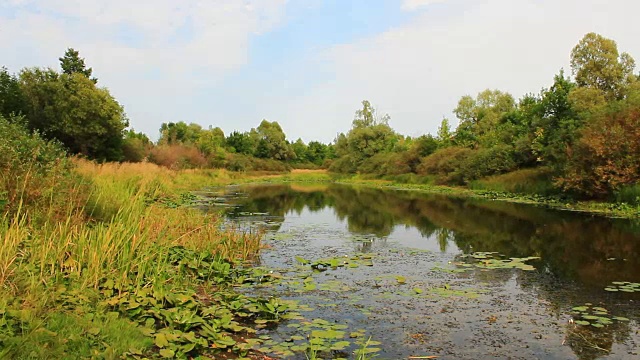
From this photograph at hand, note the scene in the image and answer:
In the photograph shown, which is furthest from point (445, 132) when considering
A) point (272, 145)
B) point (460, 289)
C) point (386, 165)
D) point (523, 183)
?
point (460, 289)

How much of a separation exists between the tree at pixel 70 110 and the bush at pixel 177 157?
657cm

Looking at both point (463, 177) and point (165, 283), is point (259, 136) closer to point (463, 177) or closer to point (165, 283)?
point (463, 177)

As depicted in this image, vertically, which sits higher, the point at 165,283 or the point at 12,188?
the point at 12,188

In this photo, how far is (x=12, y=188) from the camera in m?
6.67

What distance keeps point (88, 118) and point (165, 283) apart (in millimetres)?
29570

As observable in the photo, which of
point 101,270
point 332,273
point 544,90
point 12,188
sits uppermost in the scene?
point 544,90

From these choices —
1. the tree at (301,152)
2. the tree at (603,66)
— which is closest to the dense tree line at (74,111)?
the tree at (603,66)

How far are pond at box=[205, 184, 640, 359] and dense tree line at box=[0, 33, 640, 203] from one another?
6.30 metres

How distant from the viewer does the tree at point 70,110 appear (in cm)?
2920

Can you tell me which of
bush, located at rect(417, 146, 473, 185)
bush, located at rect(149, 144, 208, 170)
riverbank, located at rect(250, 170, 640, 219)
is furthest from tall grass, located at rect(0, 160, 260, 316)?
bush, located at rect(417, 146, 473, 185)

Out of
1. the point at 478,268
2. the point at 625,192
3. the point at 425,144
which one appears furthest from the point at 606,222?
the point at 425,144

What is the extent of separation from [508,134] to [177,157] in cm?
3131

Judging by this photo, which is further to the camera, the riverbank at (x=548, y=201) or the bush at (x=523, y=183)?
the bush at (x=523, y=183)

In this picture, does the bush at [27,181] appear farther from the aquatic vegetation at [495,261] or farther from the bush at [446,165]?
the bush at [446,165]
